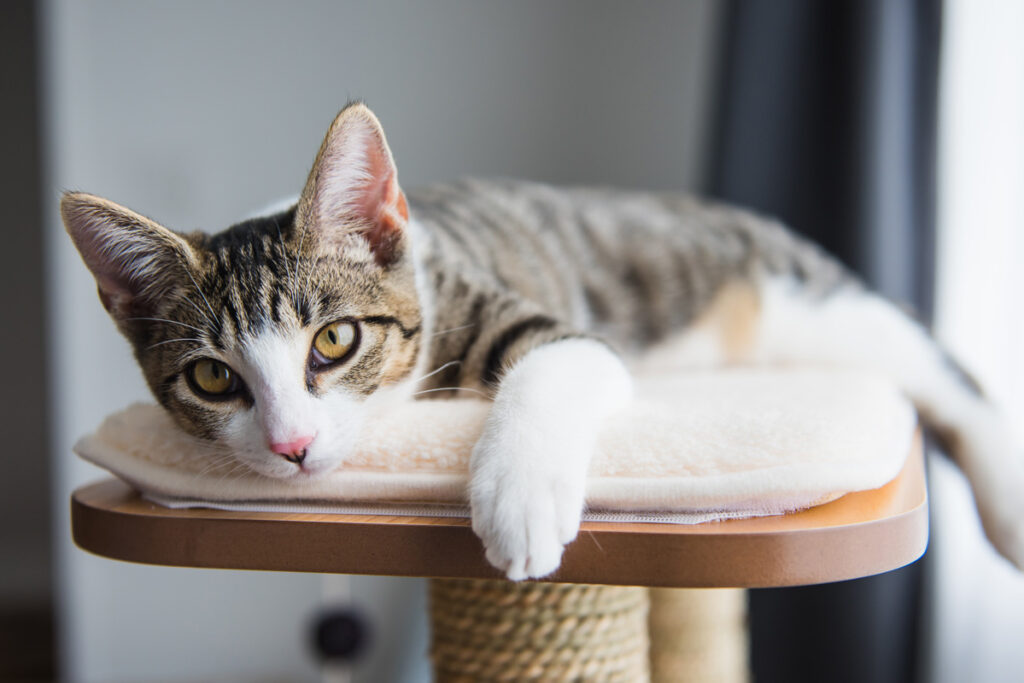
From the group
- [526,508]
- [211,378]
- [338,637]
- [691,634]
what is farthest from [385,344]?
[338,637]

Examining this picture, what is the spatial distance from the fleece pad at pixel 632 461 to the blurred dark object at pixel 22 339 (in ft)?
8.81

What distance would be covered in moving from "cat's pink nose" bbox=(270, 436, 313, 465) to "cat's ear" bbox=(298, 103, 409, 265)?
0.22 m

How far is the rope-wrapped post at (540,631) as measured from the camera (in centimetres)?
77

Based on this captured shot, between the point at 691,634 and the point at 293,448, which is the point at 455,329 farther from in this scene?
the point at 691,634

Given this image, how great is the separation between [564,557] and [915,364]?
0.75m

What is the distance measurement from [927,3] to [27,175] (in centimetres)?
305

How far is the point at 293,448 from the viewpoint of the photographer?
0.65m

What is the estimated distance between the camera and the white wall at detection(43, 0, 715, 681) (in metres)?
2.03

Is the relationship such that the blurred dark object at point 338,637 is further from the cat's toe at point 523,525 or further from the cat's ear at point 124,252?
the cat's toe at point 523,525

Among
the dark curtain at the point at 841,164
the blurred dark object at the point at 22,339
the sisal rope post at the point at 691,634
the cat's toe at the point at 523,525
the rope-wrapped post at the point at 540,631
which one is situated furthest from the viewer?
the blurred dark object at the point at 22,339

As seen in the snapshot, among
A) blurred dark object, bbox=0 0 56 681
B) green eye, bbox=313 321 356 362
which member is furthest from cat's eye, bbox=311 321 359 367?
blurred dark object, bbox=0 0 56 681

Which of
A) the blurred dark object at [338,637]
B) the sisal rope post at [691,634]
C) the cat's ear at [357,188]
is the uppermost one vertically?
the cat's ear at [357,188]

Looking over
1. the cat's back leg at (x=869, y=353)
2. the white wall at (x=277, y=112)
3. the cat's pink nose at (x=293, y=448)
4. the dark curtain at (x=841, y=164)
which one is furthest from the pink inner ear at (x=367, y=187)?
the white wall at (x=277, y=112)

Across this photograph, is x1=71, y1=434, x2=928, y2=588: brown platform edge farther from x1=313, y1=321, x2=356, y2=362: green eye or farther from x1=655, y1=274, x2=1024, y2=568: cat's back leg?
x1=655, y1=274, x2=1024, y2=568: cat's back leg
